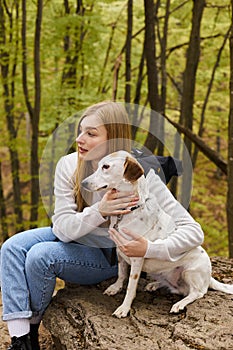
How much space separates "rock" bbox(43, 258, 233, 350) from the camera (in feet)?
7.79

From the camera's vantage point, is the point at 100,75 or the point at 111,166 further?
the point at 100,75

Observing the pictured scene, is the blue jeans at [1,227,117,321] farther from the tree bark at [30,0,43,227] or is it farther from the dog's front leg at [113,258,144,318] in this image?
the tree bark at [30,0,43,227]

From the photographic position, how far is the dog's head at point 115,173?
2.39 metres

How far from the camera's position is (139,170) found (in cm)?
241

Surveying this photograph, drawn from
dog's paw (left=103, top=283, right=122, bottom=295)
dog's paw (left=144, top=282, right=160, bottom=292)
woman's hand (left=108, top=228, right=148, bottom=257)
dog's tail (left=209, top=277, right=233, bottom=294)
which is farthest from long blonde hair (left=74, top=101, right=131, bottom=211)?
dog's tail (left=209, top=277, right=233, bottom=294)

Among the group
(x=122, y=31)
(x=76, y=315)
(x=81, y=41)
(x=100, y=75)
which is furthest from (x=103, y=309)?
(x=122, y=31)

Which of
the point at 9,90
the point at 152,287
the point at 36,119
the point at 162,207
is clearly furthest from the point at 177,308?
the point at 9,90

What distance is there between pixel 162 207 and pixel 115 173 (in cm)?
44

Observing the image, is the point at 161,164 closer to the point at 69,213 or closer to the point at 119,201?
the point at 119,201

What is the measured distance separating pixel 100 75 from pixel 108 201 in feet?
21.5

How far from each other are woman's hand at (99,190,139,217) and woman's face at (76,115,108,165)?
0.90 ft

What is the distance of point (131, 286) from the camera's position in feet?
8.58

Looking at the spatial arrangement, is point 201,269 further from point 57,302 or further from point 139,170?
point 57,302

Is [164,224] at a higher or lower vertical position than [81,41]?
lower
